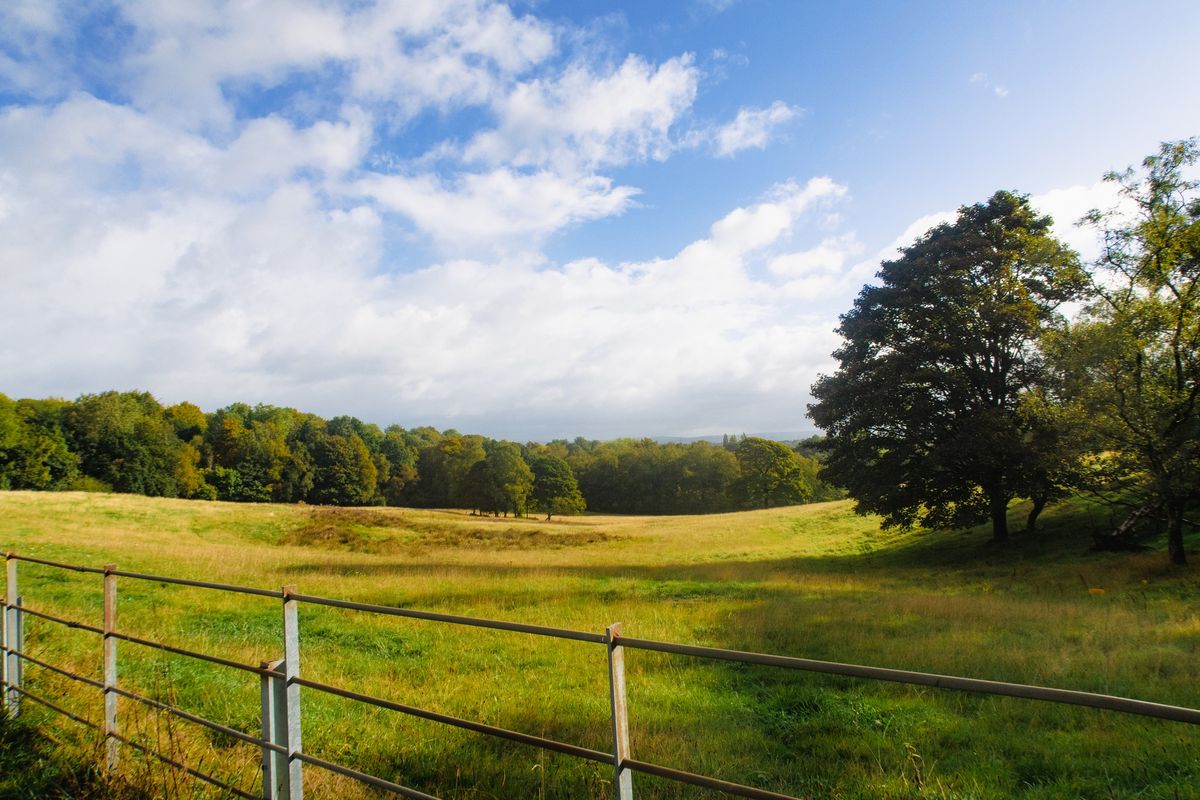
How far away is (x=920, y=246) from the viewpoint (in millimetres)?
27406

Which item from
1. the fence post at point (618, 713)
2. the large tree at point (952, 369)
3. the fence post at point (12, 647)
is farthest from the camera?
the large tree at point (952, 369)

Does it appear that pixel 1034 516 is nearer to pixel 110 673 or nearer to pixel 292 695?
pixel 292 695

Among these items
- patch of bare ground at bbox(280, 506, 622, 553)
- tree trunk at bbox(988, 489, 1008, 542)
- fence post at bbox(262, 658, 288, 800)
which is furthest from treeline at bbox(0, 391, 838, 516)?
fence post at bbox(262, 658, 288, 800)

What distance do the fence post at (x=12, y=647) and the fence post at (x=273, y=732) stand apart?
150 inches

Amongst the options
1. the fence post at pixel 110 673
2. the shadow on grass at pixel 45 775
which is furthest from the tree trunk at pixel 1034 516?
the shadow on grass at pixel 45 775

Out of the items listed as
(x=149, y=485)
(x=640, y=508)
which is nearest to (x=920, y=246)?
(x=640, y=508)

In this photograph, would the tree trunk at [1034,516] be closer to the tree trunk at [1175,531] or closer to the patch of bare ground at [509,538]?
the tree trunk at [1175,531]

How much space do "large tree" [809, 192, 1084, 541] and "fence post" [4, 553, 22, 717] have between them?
2554cm

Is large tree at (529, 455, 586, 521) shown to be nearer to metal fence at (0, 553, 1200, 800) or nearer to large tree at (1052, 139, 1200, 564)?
large tree at (1052, 139, 1200, 564)

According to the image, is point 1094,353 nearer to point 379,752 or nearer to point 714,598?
point 714,598

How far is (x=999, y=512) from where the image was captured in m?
25.8

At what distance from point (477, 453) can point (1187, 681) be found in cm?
7816

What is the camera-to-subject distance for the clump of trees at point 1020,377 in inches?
730

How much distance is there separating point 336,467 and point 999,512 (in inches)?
3089
